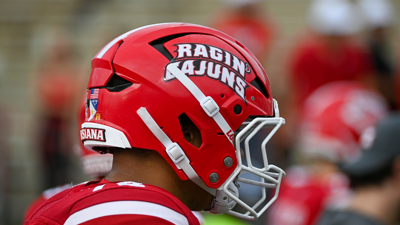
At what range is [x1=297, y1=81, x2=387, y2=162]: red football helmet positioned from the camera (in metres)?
4.25

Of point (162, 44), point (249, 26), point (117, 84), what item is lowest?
point (117, 84)

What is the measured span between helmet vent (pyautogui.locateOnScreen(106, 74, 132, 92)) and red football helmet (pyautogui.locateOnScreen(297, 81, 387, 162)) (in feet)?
9.26

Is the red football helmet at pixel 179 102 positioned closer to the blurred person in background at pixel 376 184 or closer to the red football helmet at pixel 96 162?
the red football helmet at pixel 96 162

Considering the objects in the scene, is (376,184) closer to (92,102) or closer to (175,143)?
(175,143)

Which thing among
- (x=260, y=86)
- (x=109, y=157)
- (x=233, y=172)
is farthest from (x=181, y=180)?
(x=109, y=157)

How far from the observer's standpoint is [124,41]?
6.04 feet

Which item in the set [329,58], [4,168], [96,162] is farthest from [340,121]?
[4,168]

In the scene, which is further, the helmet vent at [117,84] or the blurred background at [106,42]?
the blurred background at [106,42]

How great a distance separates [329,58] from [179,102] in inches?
172

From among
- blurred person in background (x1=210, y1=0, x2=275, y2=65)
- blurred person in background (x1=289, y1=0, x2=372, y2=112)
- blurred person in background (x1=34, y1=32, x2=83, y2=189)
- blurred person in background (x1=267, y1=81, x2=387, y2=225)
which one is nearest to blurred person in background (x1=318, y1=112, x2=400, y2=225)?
blurred person in background (x1=267, y1=81, x2=387, y2=225)

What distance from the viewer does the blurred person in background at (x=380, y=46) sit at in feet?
18.3

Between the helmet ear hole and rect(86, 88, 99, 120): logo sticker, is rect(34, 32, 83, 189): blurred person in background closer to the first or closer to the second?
rect(86, 88, 99, 120): logo sticker

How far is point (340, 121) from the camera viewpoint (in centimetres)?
432

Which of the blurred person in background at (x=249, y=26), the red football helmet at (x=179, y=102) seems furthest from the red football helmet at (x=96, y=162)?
the blurred person in background at (x=249, y=26)
